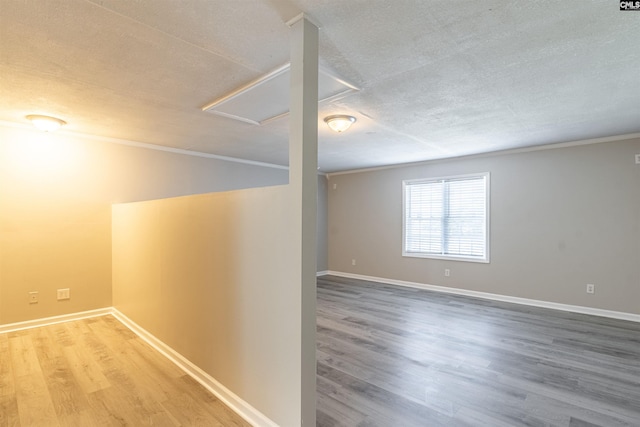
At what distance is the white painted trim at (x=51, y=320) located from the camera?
3532mm

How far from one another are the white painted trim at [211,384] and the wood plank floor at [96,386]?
0.14 feet

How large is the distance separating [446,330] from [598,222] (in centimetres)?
270

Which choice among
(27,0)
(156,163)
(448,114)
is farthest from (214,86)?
(156,163)

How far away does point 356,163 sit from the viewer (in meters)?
6.04

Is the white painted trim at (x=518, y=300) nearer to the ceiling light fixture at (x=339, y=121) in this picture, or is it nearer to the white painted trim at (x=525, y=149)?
the white painted trim at (x=525, y=149)

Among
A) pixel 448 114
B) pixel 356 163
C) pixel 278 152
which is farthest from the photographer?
pixel 356 163

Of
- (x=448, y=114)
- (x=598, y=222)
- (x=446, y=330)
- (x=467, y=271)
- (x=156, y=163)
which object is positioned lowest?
(x=446, y=330)

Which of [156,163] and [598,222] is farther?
[156,163]

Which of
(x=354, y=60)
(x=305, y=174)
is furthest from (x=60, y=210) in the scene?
(x=354, y=60)

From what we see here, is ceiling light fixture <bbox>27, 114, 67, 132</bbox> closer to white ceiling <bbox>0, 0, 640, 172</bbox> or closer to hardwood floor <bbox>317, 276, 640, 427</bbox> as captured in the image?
white ceiling <bbox>0, 0, 640, 172</bbox>

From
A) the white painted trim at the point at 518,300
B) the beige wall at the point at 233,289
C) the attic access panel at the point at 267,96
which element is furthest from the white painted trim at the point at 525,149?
the beige wall at the point at 233,289

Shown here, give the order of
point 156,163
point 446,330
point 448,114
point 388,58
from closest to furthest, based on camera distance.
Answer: point 388,58 < point 448,114 < point 446,330 < point 156,163

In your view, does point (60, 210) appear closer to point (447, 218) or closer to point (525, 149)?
point (447, 218)

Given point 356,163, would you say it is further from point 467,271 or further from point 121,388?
point 121,388
